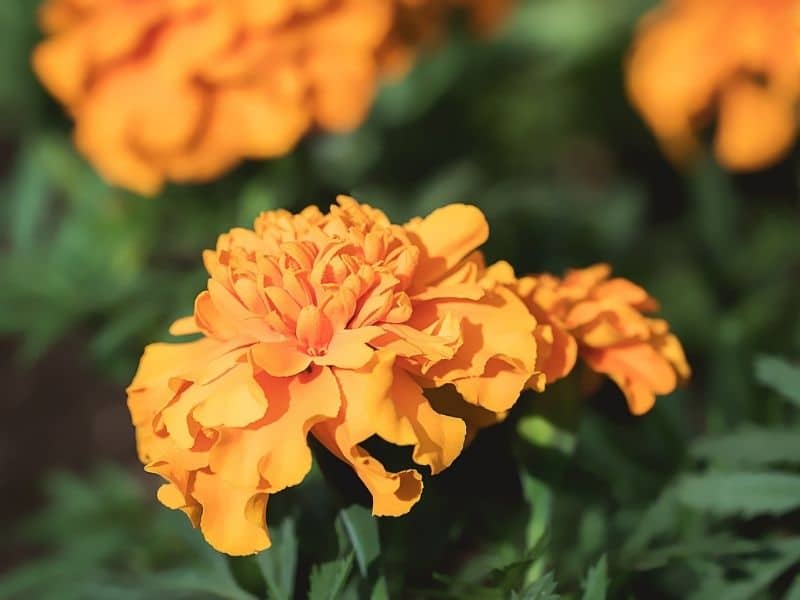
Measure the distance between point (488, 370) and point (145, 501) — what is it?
1.97ft

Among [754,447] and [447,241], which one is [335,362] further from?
[754,447]

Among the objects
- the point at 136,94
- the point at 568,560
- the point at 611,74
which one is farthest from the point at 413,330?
the point at 611,74

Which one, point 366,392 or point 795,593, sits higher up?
point 366,392

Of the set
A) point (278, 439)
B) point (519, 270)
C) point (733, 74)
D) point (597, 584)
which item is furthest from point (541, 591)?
point (733, 74)

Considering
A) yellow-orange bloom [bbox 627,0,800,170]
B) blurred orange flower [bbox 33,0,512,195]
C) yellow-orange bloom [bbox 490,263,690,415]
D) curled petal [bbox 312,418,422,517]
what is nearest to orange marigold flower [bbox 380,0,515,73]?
blurred orange flower [bbox 33,0,512,195]

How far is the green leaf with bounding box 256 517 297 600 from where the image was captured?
0.52 m

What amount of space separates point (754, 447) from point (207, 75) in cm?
48

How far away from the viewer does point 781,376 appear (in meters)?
0.60

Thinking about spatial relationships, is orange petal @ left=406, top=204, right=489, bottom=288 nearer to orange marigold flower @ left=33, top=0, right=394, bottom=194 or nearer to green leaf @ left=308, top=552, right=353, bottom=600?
green leaf @ left=308, top=552, right=353, bottom=600

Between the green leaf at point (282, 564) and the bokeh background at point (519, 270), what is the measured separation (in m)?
0.02

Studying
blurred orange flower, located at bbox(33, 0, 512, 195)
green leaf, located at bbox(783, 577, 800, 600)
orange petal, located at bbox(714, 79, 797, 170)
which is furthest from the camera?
orange petal, located at bbox(714, 79, 797, 170)

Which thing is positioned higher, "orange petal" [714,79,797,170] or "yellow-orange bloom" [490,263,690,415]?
"yellow-orange bloom" [490,263,690,415]

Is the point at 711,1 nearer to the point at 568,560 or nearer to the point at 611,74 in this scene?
the point at 611,74

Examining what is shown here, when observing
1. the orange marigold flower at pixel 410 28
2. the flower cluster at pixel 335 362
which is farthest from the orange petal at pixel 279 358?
the orange marigold flower at pixel 410 28
